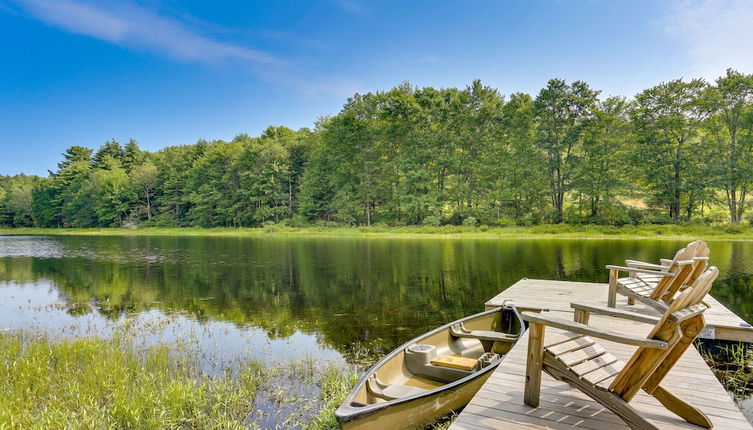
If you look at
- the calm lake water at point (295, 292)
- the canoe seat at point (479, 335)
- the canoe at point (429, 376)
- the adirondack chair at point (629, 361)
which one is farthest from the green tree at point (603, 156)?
the adirondack chair at point (629, 361)

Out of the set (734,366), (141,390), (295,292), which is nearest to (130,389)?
(141,390)

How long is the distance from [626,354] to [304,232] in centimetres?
4075

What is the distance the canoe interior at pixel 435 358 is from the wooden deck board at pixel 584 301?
5.00 ft

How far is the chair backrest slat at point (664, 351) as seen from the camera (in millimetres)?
2340

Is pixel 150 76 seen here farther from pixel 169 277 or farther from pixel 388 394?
pixel 388 394

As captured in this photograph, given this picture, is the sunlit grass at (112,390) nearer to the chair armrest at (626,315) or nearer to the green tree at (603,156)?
the chair armrest at (626,315)

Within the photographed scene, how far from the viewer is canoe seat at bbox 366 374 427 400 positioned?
13.0ft

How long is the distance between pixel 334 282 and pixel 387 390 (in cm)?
1058

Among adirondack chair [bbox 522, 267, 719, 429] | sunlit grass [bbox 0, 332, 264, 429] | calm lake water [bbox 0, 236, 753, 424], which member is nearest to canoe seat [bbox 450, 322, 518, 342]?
calm lake water [bbox 0, 236, 753, 424]

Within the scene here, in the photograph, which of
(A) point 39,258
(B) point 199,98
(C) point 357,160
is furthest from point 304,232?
(B) point 199,98

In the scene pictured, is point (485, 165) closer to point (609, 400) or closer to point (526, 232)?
point (526, 232)

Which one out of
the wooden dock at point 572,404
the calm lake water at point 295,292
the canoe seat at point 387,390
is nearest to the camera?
the wooden dock at point 572,404

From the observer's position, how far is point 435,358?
16.4 feet

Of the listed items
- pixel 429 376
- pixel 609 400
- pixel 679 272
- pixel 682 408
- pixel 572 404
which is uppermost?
pixel 679 272
